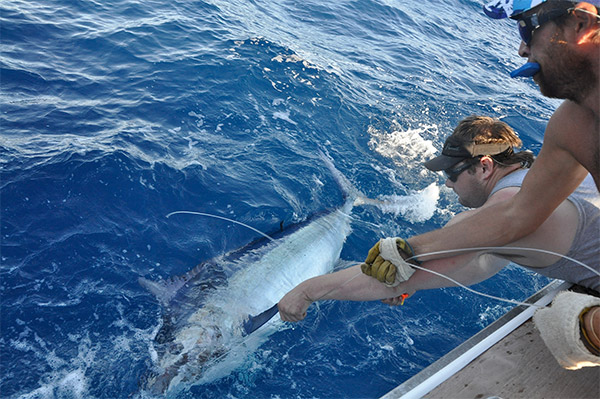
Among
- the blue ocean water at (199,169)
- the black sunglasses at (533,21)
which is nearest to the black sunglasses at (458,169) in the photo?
the black sunglasses at (533,21)

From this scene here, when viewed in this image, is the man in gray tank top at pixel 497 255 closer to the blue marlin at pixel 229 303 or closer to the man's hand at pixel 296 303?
the man's hand at pixel 296 303

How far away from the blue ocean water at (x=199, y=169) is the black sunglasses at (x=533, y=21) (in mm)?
2702

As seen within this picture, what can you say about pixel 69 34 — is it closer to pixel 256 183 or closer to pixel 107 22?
pixel 107 22

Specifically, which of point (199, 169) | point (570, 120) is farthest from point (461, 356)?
point (199, 169)

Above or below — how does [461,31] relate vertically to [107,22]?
above

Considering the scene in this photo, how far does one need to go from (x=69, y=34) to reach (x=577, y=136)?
827 cm

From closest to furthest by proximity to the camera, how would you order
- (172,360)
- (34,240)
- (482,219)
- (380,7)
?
(482,219) → (172,360) → (34,240) → (380,7)

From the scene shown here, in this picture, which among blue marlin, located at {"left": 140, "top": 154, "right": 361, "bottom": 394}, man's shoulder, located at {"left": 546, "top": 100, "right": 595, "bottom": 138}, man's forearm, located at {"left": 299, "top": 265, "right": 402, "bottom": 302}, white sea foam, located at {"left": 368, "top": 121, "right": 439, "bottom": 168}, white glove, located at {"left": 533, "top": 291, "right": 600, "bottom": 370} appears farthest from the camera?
white sea foam, located at {"left": 368, "top": 121, "right": 439, "bottom": 168}

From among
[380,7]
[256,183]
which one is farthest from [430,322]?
[380,7]

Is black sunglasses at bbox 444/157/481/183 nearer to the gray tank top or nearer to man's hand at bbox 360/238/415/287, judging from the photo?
the gray tank top

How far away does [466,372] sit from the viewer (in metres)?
2.11

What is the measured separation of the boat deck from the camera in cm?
201

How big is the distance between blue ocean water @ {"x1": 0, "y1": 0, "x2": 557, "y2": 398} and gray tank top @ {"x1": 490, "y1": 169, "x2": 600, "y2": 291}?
1.53 meters

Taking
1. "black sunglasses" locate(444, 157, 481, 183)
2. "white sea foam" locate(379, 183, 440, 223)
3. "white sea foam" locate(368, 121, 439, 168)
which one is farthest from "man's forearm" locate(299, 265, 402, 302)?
"white sea foam" locate(368, 121, 439, 168)
